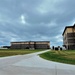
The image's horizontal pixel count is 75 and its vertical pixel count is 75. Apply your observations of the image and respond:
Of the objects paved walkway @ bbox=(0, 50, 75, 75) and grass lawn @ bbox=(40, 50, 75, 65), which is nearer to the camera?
paved walkway @ bbox=(0, 50, 75, 75)

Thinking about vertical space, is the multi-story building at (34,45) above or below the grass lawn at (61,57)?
above

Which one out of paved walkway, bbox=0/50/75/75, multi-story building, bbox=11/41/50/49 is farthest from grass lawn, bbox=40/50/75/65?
multi-story building, bbox=11/41/50/49

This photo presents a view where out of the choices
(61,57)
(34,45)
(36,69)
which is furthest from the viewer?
(34,45)

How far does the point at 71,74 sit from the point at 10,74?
334cm

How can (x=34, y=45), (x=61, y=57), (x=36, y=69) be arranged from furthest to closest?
(x=34, y=45) < (x=61, y=57) < (x=36, y=69)

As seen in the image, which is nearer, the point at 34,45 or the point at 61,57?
the point at 61,57

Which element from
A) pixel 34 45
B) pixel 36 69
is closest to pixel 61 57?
pixel 36 69

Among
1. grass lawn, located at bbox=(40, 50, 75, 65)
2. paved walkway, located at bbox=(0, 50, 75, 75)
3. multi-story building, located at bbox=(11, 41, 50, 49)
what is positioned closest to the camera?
paved walkway, located at bbox=(0, 50, 75, 75)

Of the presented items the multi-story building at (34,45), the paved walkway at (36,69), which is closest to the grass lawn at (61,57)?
the paved walkway at (36,69)

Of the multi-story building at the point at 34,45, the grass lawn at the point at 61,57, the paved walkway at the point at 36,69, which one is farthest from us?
the multi-story building at the point at 34,45

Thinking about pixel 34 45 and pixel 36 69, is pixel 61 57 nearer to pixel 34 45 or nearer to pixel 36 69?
pixel 36 69

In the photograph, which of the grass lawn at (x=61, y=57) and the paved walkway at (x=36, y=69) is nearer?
the paved walkway at (x=36, y=69)

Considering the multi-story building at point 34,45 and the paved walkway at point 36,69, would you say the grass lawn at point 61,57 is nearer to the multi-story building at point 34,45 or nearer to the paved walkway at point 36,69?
the paved walkway at point 36,69

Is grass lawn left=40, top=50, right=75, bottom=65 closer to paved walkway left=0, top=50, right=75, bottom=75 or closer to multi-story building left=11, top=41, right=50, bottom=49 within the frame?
paved walkway left=0, top=50, right=75, bottom=75
